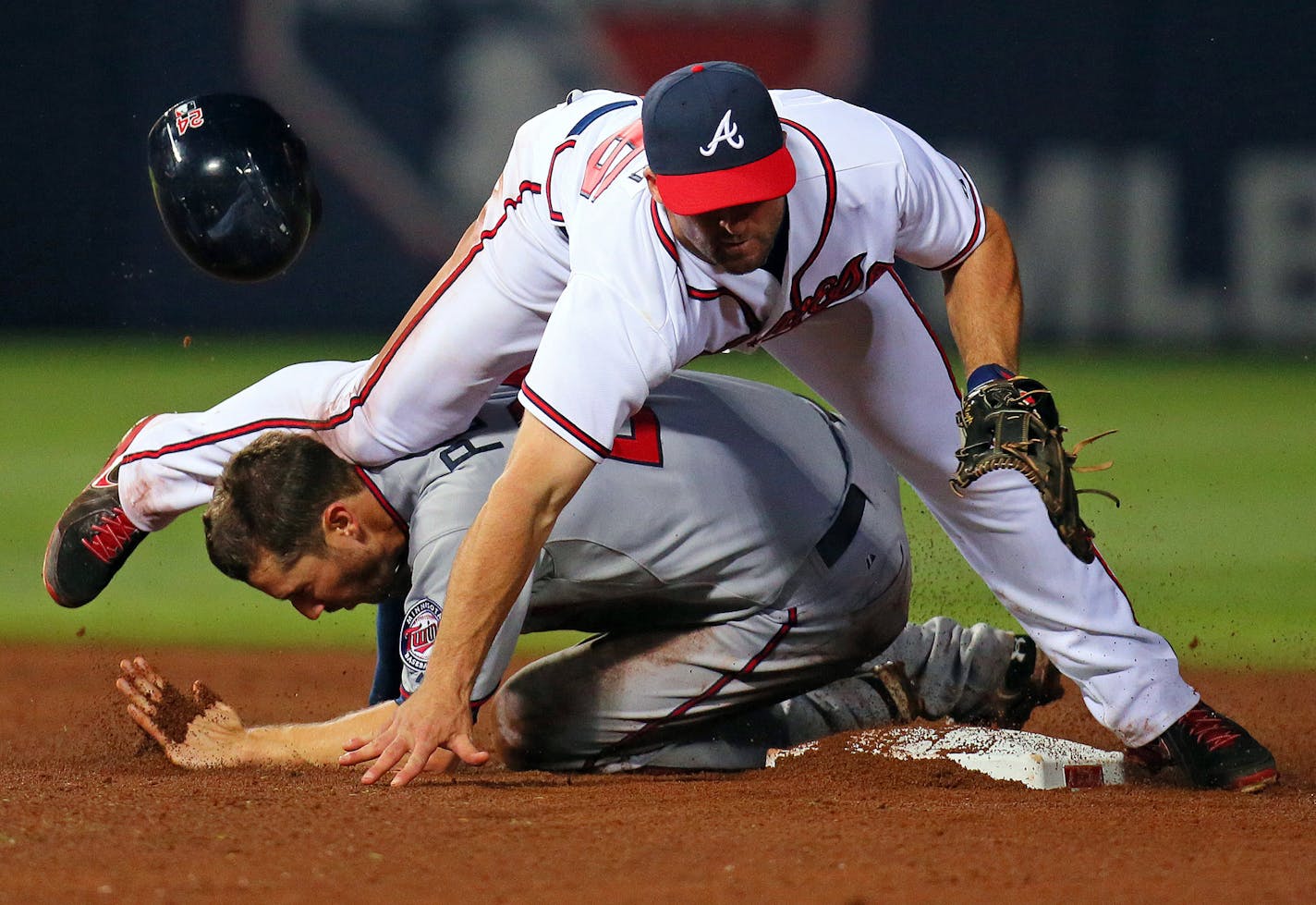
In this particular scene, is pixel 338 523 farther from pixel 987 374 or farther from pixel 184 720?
pixel 987 374

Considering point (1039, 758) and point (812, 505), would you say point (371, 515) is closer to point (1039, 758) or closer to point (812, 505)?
point (812, 505)

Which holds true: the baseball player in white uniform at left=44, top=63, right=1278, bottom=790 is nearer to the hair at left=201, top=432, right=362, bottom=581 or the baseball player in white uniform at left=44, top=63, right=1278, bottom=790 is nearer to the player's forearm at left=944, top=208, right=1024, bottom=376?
the player's forearm at left=944, top=208, right=1024, bottom=376

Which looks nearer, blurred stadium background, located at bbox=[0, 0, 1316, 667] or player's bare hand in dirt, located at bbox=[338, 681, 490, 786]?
player's bare hand in dirt, located at bbox=[338, 681, 490, 786]

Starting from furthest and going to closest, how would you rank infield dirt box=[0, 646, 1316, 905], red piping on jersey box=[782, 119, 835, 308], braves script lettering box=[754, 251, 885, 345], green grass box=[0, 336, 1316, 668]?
green grass box=[0, 336, 1316, 668], braves script lettering box=[754, 251, 885, 345], red piping on jersey box=[782, 119, 835, 308], infield dirt box=[0, 646, 1316, 905]

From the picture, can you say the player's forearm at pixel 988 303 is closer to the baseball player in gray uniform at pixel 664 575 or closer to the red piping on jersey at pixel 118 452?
the baseball player in gray uniform at pixel 664 575

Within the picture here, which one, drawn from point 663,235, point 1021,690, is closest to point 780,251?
point 663,235

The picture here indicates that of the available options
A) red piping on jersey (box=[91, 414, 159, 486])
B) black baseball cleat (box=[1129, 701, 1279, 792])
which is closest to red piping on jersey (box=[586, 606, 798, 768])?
black baseball cleat (box=[1129, 701, 1279, 792])

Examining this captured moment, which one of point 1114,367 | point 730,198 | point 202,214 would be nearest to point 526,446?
point 730,198

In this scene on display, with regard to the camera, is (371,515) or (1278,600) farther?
(1278,600)
